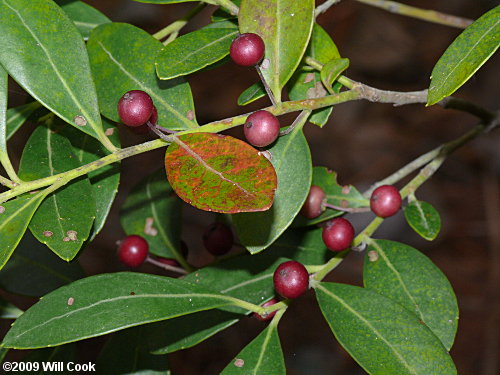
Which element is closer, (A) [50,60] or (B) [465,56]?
(B) [465,56]

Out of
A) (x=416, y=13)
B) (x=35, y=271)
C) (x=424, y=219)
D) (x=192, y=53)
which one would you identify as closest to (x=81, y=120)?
(x=192, y=53)

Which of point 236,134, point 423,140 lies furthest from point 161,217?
point 423,140

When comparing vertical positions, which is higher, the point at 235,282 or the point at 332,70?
the point at 332,70

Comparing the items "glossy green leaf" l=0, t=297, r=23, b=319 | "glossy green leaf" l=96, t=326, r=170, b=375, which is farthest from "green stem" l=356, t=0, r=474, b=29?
"glossy green leaf" l=0, t=297, r=23, b=319

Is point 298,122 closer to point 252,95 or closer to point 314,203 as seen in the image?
point 252,95

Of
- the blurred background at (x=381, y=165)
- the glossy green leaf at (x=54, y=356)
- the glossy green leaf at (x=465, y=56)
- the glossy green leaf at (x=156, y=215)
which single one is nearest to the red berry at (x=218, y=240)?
the glossy green leaf at (x=156, y=215)

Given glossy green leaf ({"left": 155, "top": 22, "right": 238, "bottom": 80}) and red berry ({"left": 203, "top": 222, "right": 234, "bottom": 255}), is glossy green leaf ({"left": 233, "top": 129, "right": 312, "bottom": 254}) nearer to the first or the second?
glossy green leaf ({"left": 155, "top": 22, "right": 238, "bottom": 80})

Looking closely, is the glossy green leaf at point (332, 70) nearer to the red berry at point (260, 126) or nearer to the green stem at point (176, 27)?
the red berry at point (260, 126)
